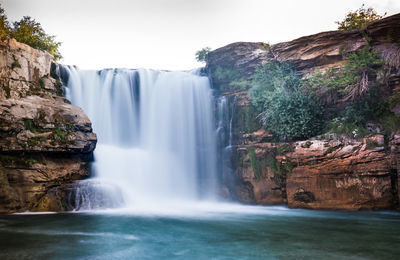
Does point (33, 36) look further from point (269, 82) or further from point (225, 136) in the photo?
point (269, 82)

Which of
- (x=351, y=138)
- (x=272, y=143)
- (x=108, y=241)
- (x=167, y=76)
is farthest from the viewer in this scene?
(x=167, y=76)

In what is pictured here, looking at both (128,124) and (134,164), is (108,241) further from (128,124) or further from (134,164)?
(128,124)

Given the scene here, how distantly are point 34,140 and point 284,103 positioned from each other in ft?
36.9

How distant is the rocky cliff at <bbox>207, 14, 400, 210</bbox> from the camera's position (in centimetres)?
1096

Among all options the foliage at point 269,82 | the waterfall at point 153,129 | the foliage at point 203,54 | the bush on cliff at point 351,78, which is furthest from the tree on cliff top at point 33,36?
the bush on cliff at point 351,78

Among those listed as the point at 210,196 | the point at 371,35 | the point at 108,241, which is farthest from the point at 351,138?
the point at 108,241

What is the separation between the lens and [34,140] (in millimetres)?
11062

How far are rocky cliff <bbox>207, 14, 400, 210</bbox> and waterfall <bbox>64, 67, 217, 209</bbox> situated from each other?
5.35 feet

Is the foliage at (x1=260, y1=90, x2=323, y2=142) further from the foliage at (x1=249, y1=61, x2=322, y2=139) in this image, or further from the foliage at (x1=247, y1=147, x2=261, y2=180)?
the foliage at (x1=247, y1=147, x2=261, y2=180)

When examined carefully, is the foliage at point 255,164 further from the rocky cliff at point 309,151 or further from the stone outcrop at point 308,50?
the stone outcrop at point 308,50

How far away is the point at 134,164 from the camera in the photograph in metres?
14.8

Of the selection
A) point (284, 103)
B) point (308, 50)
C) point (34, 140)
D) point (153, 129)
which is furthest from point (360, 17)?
point (34, 140)

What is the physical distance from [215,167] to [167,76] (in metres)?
6.77

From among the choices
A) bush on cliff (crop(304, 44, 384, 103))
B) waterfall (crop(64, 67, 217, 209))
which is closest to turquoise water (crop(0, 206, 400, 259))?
waterfall (crop(64, 67, 217, 209))
